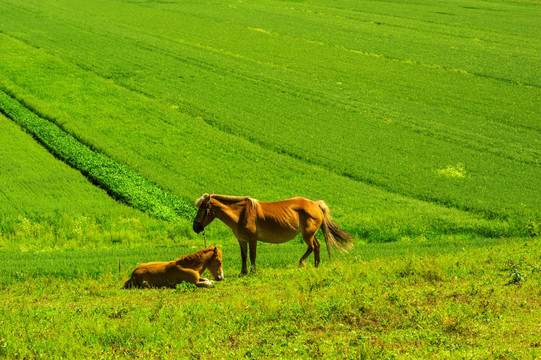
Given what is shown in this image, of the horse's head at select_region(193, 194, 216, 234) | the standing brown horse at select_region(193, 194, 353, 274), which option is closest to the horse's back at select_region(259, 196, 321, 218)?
the standing brown horse at select_region(193, 194, 353, 274)

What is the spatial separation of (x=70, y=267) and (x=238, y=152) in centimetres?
1482

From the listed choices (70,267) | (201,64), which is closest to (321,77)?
(201,64)

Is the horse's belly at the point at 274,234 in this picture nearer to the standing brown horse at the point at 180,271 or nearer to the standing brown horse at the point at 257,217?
the standing brown horse at the point at 257,217

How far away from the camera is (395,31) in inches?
2753

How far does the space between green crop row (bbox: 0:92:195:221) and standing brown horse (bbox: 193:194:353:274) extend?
821 centimetres

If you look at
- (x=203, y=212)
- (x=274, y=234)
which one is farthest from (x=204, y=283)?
(x=274, y=234)

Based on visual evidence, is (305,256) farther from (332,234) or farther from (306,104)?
(306,104)

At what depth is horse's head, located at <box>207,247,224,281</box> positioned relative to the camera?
15023 millimetres

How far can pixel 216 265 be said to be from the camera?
15.2 m

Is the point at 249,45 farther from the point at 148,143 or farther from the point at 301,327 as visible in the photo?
the point at 301,327

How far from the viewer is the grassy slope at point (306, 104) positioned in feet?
89.1

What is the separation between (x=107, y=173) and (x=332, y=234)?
47.1ft

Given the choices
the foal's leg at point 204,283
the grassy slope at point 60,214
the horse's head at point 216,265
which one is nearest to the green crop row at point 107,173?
the grassy slope at point 60,214

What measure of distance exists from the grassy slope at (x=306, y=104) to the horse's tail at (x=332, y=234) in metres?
5.79
